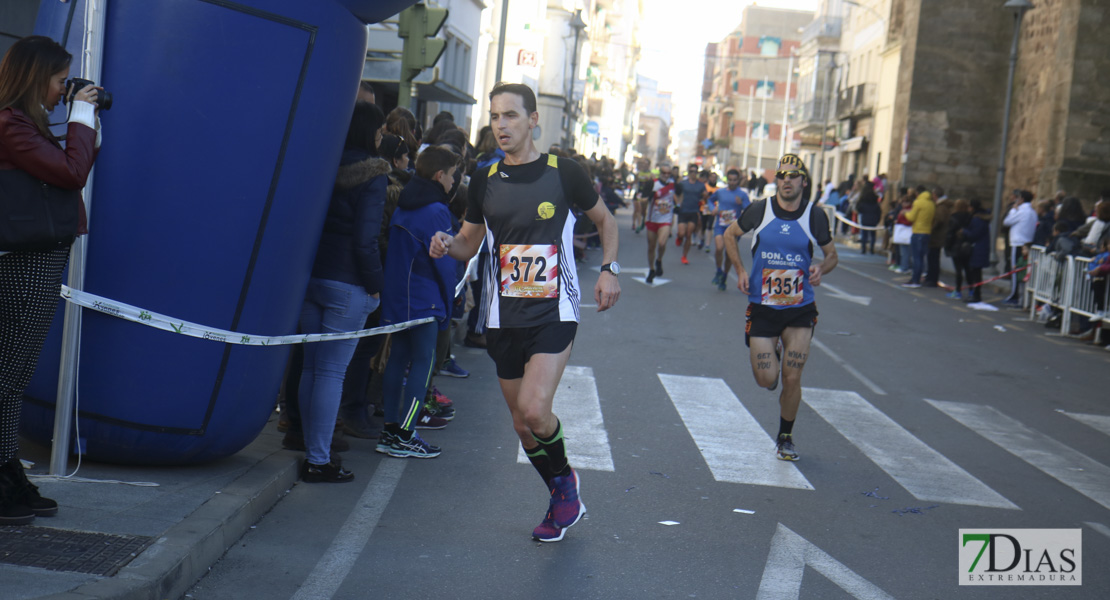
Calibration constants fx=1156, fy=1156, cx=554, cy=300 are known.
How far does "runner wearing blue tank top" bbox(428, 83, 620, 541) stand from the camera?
16.4 feet

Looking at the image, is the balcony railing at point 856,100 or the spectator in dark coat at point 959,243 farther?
the balcony railing at point 856,100

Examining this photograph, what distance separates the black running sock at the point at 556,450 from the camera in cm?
514

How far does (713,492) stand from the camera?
6.25m

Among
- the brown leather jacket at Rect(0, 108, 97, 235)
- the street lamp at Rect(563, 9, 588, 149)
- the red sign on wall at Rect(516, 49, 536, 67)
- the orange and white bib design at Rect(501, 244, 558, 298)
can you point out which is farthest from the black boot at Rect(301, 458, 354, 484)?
the red sign on wall at Rect(516, 49, 536, 67)

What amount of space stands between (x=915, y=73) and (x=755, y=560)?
111 feet

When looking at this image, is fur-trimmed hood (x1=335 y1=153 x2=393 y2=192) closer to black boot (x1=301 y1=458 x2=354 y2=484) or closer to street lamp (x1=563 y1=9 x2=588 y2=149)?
black boot (x1=301 y1=458 x2=354 y2=484)

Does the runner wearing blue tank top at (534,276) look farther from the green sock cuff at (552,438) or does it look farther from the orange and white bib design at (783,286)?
the orange and white bib design at (783,286)

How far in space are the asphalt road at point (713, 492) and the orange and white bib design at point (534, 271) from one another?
1123 mm

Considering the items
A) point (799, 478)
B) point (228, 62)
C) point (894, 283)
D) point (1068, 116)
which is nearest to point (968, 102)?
point (1068, 116)

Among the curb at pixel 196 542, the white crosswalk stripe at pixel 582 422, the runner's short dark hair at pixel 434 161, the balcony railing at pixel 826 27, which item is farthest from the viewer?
the balcony railing at pixel 826 27

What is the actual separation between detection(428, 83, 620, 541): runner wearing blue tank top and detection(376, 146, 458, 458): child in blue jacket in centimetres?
135

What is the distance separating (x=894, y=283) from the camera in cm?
2198

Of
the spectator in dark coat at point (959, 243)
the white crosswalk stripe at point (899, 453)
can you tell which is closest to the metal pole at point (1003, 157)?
the spectator in dark coat at point (959, 243)

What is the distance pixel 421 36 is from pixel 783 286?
3.91m
